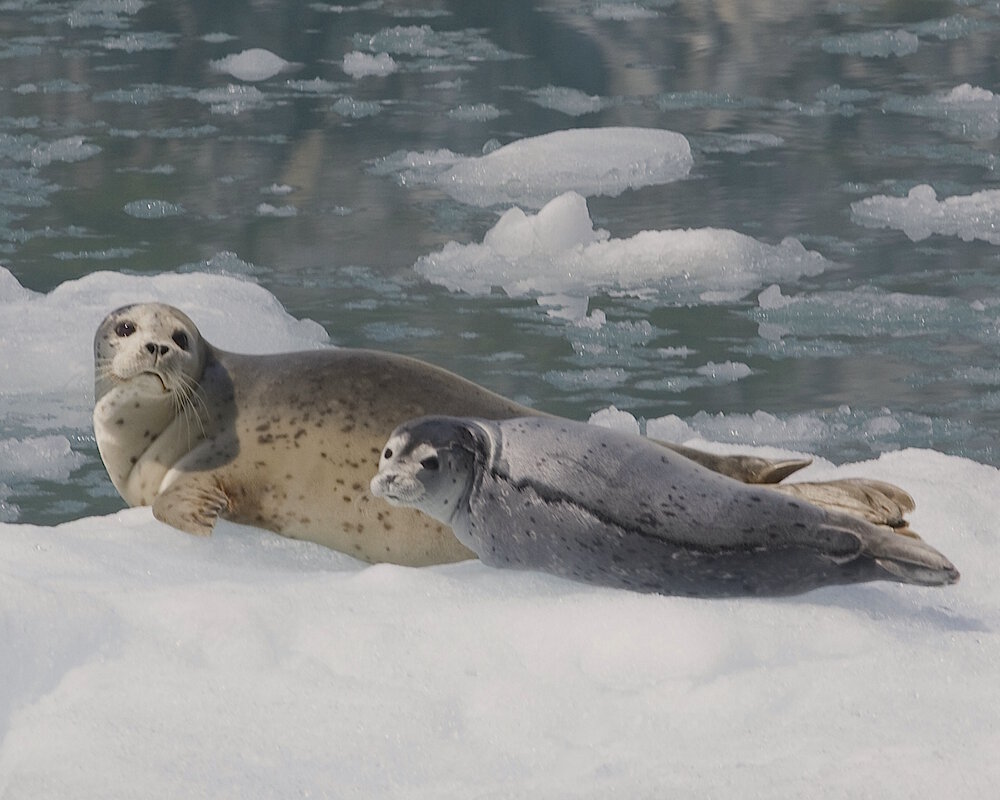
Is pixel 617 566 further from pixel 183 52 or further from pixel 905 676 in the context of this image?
pixel 183 52

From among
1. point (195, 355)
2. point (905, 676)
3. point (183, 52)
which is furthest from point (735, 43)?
point (905, 676)

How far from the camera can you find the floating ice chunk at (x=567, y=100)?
35.6 ft

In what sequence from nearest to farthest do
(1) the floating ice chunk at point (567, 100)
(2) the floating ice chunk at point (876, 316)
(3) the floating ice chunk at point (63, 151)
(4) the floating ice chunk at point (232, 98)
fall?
1. (2) the floating ice chunk at point (876, 316)
2. (3) the floating ice chunk at point (63, 151)
3. (1) the floating ice chunk at point (567, 100)
4. (4) the floating ice chunk at point (232, 98)

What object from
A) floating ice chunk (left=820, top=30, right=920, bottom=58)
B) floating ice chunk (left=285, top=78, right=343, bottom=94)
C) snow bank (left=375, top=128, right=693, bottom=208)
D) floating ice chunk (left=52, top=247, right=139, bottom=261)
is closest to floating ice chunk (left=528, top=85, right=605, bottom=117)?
floating ice chunk (left=285, top=78, right=343, bottom=94)

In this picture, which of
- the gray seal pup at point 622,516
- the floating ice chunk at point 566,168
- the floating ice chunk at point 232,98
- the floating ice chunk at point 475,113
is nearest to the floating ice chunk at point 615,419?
the gray seal pup at point 622,516

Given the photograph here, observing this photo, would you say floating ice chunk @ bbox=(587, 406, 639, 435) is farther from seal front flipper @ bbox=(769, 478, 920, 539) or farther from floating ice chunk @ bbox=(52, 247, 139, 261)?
floating ice chunk @ bbox=(52, 247, 139, 261)

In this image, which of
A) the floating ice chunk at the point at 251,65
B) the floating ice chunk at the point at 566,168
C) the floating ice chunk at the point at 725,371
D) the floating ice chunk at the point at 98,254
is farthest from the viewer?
the floating ice chunk at the point at 251,65

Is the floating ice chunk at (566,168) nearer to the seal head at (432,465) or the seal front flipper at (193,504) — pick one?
the seal front flipper at (193,504)

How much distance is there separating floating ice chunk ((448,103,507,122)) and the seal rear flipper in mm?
7225

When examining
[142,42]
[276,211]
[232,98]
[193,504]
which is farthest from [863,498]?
[142,42]

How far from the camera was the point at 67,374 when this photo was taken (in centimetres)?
575

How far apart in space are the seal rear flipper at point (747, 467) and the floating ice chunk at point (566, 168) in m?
5.14

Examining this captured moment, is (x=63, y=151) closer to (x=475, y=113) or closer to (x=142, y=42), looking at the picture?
(x=475, y=113)

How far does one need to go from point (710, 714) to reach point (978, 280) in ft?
15.7
